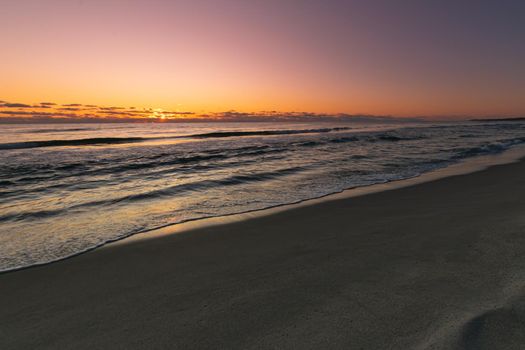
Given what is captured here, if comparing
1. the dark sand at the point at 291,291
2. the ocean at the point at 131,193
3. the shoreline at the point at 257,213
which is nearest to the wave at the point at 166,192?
the ocean at the point at 131,193

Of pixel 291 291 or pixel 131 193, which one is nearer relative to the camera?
pixel 291 291

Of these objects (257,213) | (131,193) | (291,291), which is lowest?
(131,193)

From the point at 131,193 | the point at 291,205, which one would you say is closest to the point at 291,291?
the point at 291,205

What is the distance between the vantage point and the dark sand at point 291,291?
2639 millimetres

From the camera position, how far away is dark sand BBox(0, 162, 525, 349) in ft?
8.66

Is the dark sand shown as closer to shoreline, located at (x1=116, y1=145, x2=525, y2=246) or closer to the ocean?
shoreline, located at (x1=116, y1=145, x2=525, y2=246)

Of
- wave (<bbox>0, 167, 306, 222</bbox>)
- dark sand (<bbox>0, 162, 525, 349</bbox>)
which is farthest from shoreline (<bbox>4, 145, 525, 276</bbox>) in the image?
wave (<bbox>0, 167, 306, 222</bbox>)

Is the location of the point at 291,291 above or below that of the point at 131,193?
above

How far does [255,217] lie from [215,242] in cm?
181

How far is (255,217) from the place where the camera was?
711 centimetres

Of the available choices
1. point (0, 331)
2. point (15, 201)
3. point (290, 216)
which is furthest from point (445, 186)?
point (15, 201)

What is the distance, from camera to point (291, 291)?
3.41 meters

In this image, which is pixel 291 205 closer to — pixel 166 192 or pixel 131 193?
pixel 166 192

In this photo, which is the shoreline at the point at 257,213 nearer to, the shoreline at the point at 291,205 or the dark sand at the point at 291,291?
the shoreline at the point at 291,205
